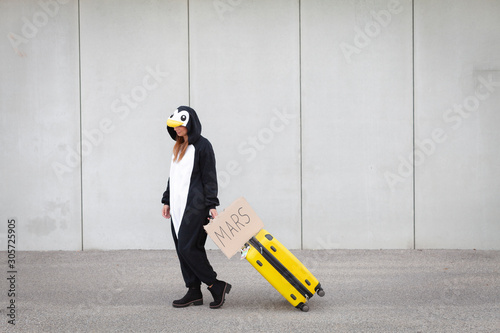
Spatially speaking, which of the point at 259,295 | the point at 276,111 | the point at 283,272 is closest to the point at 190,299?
the point at 259,295

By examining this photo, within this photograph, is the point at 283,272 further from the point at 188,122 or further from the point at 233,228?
the point at 188,122

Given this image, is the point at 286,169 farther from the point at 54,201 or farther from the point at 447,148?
the point at 54,201

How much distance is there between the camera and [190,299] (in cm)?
482

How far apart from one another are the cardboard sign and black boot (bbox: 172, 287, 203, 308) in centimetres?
54

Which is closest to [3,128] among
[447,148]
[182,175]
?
[182,175]

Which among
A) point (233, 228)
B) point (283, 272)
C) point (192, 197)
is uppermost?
point (192, 197)

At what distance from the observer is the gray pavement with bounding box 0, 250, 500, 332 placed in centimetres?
424

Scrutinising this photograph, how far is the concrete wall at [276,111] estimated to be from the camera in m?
7.68

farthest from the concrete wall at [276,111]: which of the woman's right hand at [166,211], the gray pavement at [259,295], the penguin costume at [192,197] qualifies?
the penguin costume at [192,197]

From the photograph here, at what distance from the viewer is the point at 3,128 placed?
25.6 ft

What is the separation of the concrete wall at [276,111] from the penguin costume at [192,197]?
9.78 feet

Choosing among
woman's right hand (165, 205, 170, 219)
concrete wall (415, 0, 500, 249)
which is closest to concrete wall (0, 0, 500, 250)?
concrete wall (415, 0, 500, 249)

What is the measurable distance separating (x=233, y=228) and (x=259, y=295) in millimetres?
982

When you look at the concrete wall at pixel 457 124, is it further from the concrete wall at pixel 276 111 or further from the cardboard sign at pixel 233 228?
the cardboard sign at pixel 233 228
